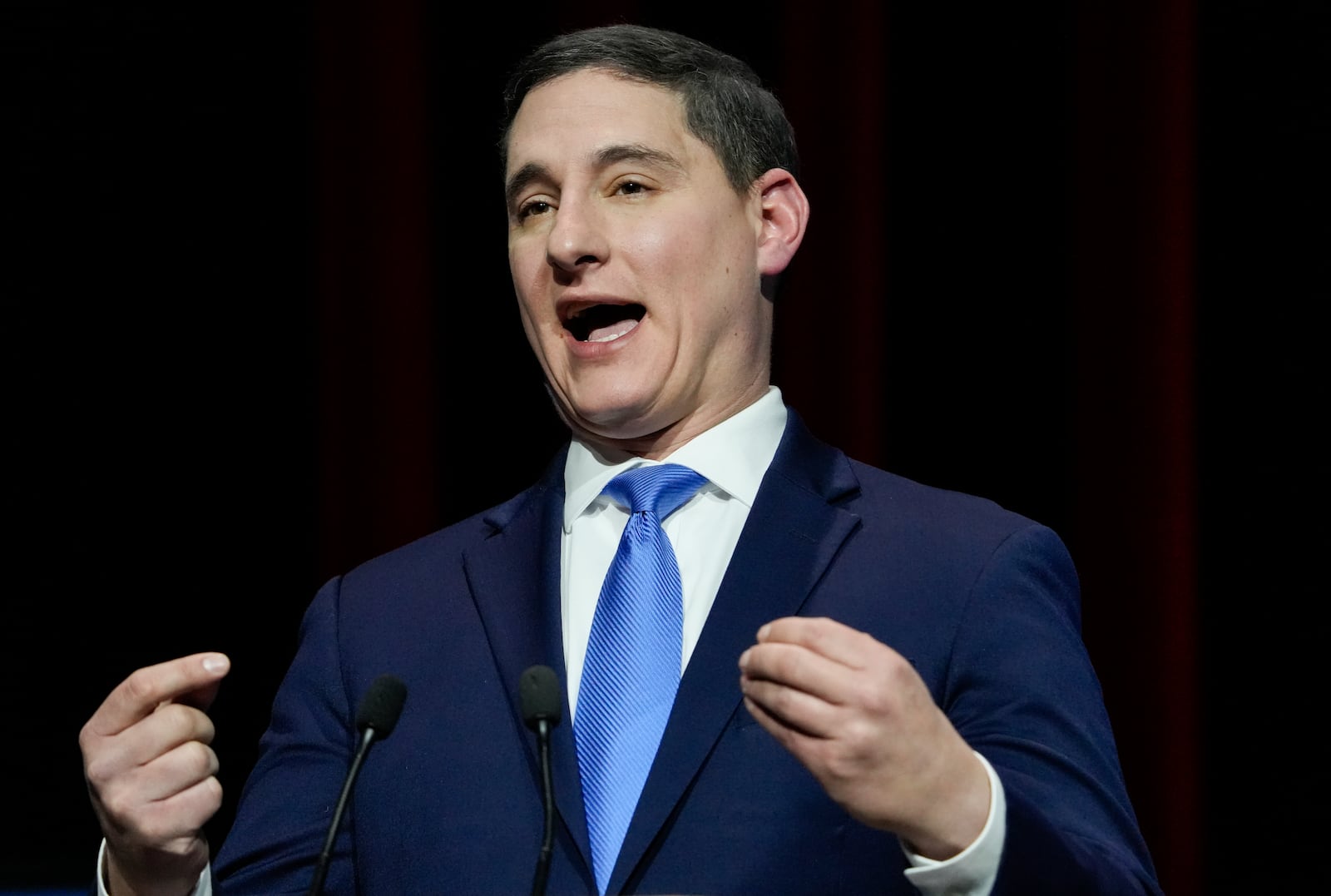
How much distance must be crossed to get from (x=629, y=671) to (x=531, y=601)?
0.15 meters

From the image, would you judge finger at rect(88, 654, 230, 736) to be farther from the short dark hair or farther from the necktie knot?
the short dark hair

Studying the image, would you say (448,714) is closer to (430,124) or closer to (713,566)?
(713,566)

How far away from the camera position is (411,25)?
7.80 feet

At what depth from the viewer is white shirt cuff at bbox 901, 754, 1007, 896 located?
1.04m

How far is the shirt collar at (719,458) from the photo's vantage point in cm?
154

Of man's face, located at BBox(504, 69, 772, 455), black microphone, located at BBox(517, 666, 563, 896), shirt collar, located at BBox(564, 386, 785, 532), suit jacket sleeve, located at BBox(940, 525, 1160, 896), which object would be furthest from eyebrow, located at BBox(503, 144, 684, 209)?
black microphone, located at BBox(517, 666, 563, 896)

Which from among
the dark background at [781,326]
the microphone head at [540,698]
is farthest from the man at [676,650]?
the dark background at [781,326]

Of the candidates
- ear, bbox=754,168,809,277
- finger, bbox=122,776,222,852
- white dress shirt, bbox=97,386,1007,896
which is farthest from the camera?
ear, bbox=754,168,809,277

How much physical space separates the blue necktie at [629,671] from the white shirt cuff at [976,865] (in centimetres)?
31

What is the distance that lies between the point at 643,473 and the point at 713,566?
127 mm

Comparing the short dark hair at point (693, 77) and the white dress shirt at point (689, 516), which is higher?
the short dark hair at point (693, 77)

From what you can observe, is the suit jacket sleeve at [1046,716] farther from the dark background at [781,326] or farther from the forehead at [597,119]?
the dark background at [781,326]

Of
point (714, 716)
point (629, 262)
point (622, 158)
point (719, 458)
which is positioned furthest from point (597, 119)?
point (714, 716)

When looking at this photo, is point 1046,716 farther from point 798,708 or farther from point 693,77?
point 693,77
